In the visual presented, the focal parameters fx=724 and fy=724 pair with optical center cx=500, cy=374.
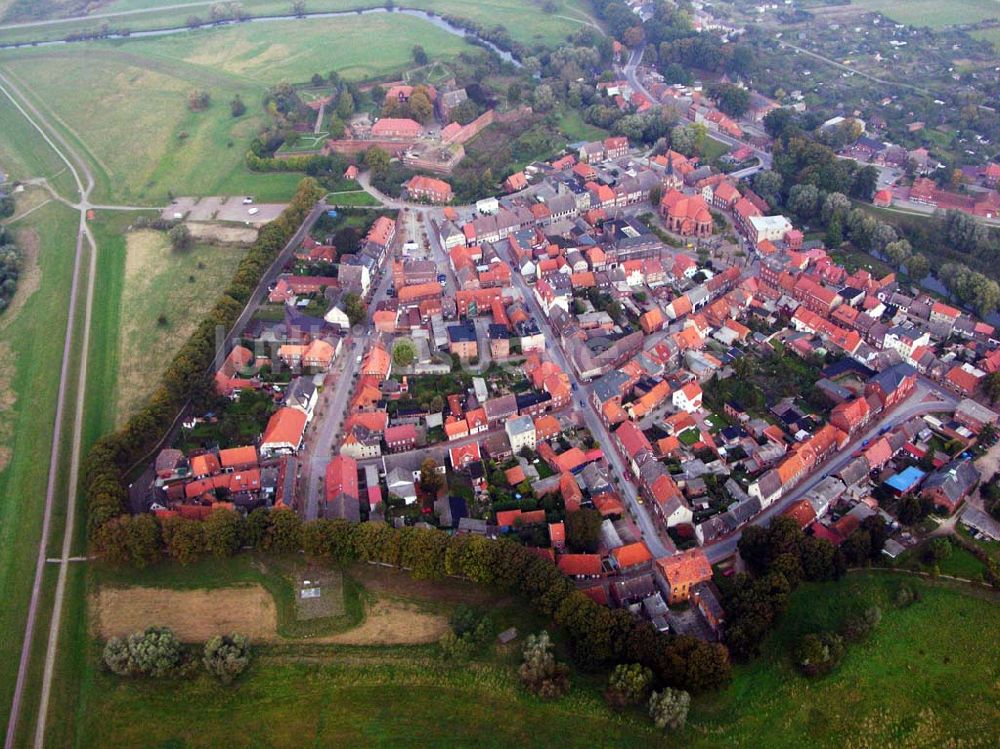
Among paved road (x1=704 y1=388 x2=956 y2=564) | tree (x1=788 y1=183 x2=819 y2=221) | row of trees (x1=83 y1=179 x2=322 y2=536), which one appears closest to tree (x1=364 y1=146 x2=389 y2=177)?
row of trees (x1=83 y1=179 x2=322 y2=536)

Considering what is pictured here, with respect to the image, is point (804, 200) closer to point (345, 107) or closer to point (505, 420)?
point (505, 420)

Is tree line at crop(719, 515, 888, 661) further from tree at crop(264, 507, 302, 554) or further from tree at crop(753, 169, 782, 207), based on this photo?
tree at crop(753, 169, 782, 207)

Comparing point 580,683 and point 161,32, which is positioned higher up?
point 161,32

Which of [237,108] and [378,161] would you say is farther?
[237,108]

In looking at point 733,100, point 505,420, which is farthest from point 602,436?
point 733,100

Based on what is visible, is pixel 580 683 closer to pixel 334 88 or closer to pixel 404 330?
pixel 404 330

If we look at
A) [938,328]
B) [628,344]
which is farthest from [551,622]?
[938,328]

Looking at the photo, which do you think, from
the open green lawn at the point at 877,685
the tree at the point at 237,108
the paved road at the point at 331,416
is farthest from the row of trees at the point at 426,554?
the tree at the point at 237,108
